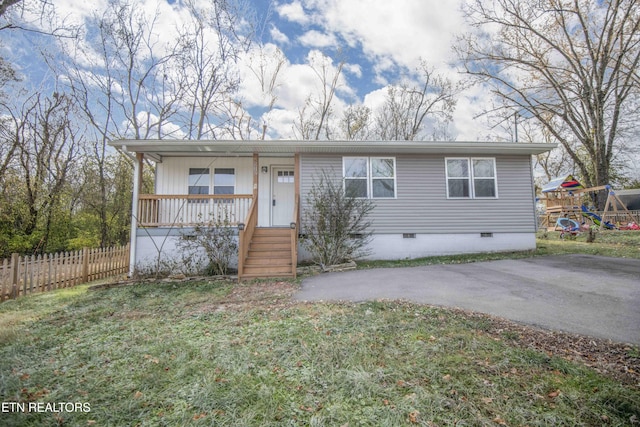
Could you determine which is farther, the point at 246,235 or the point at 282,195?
the point at 282,195

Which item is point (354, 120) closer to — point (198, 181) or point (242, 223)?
point (198, 181)

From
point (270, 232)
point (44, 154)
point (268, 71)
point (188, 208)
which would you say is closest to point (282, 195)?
point (270, 232)

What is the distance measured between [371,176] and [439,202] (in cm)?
240

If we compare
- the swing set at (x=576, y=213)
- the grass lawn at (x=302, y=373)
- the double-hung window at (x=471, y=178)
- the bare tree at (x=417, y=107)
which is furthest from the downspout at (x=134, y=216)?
the bare tree at (x=417, y=107)

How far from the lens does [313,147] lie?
29.1ft

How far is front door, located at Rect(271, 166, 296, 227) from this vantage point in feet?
31.8

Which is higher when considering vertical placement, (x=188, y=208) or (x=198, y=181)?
(x=198, y=181)

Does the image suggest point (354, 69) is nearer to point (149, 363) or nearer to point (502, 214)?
point (502, 214)

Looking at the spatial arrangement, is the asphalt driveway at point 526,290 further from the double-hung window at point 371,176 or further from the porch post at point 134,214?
the porch post at point 134,214

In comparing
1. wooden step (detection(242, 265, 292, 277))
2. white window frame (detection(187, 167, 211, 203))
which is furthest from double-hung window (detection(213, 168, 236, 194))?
wooden step (detection(242, 265, 292, 277))

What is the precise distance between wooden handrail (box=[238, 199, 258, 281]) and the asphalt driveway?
164 centimetres

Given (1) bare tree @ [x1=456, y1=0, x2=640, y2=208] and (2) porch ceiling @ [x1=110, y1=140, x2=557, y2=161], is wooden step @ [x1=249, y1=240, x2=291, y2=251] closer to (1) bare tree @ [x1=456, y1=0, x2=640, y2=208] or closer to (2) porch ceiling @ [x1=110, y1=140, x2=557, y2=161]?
(2) porch ceiling @ [x1=110, y1=140, x2=557, y2=161]

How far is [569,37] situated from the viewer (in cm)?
1549

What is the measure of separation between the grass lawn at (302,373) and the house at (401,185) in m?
5.30
